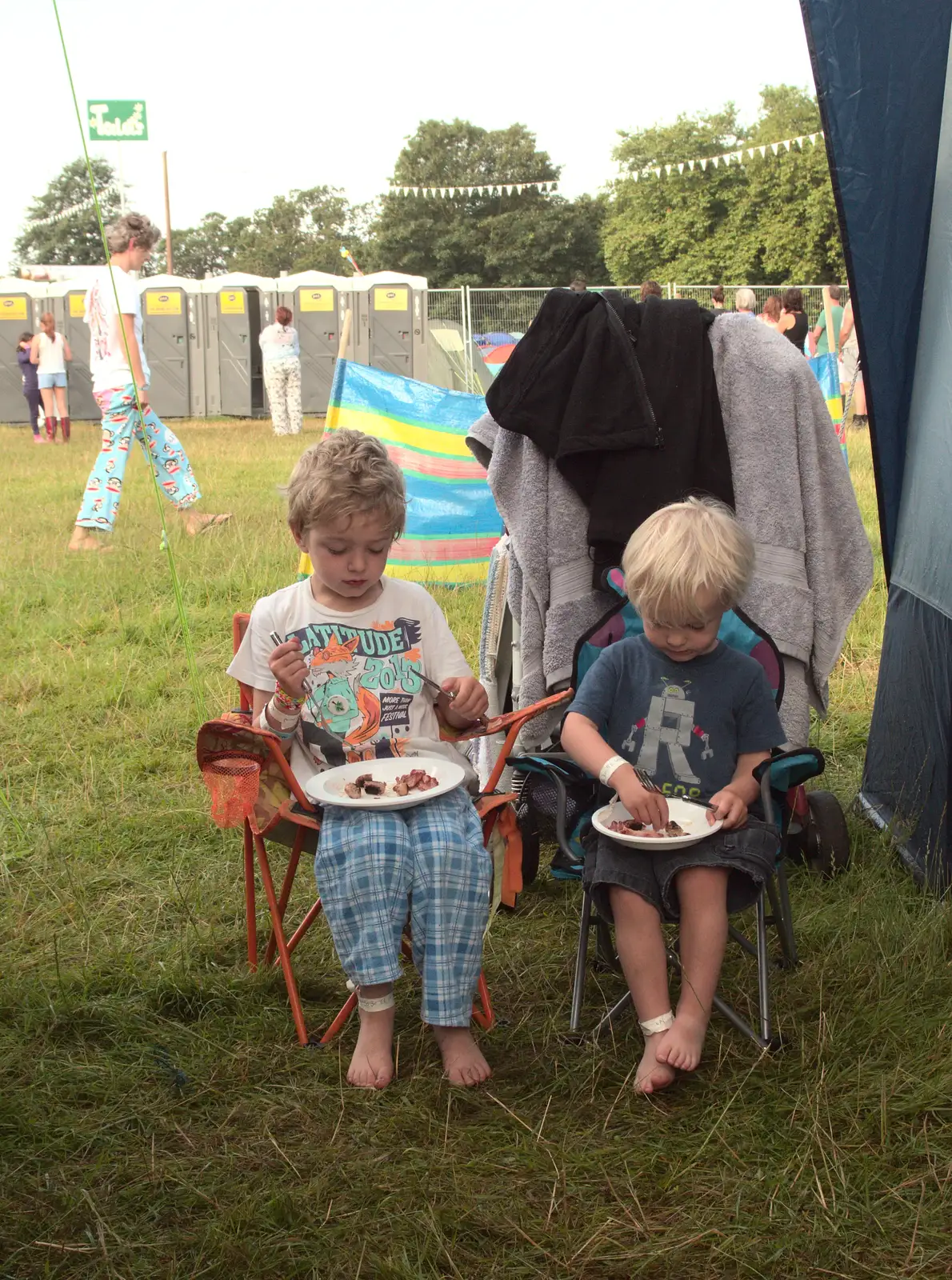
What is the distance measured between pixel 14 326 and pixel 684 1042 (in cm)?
2183

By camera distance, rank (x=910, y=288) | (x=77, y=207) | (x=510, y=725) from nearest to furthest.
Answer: (x=510, y=725) → (x=910, y=288) → (x=77, y=207)

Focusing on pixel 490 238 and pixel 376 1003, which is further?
pixel 490 238

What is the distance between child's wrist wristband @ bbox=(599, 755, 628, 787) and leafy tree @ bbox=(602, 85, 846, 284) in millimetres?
35835

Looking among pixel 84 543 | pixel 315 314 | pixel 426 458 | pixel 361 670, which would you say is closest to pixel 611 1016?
pixel 361 670

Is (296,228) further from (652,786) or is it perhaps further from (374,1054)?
(374,1054)

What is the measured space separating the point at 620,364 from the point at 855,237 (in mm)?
685

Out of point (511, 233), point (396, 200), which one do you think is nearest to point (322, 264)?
point (396, 200)

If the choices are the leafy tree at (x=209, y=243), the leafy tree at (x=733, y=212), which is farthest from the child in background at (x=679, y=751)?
the leafy tree at (x=209, y=243)

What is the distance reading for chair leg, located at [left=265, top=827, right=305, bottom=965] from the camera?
272cm

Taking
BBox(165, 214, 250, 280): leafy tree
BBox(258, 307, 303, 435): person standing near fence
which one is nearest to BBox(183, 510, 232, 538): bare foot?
BBox(258, 307, 303, 435): person standing near fence

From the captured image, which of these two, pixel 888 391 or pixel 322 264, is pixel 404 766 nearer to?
pixel 888 391

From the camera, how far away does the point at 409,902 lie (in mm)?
2543

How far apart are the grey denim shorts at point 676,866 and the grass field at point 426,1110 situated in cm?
30

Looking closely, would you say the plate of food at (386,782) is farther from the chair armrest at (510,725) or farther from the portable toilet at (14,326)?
the portable toilet at (14,326)
